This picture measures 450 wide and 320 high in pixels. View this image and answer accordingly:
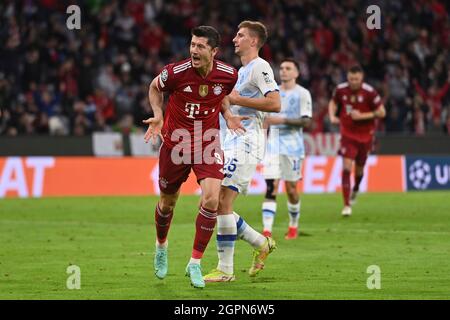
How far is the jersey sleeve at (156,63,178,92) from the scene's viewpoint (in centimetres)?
990

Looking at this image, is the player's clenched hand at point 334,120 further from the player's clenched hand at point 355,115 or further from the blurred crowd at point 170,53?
the blurred crowd at point 170,53

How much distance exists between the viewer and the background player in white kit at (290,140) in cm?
1473

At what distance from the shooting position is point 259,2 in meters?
31.2

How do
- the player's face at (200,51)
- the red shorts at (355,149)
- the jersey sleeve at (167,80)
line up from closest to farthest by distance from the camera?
1. the player's face at (200,51)
2. the jersey sleeve at (167,80)
3. the red shorts at (355,149)

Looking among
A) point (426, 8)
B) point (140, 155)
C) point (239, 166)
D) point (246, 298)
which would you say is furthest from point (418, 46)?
point (246, 298)

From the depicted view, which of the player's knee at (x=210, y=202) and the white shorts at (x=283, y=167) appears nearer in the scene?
the player's knee at (x=210, y=202)

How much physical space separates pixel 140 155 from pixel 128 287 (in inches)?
574

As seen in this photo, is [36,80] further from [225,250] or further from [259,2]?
[225,250]

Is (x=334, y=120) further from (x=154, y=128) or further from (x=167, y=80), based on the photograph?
(x=154, y=128)

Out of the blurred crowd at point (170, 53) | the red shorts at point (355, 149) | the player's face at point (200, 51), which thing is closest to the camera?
the player's face at point (200, 51)

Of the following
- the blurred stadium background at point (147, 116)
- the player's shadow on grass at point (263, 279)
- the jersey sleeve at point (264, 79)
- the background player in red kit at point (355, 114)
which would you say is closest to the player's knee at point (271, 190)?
the blurred stadium background at point (147, 116)

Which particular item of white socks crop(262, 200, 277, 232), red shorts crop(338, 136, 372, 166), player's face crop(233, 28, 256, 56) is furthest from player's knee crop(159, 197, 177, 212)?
red shorts crop(338, 136, 372, 166)

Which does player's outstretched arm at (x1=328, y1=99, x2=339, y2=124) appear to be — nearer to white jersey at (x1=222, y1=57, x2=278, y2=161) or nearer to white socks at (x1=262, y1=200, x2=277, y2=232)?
white socks at (x1=262, y1=200, x2=277, y2=232)

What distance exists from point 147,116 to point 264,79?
14998mm
